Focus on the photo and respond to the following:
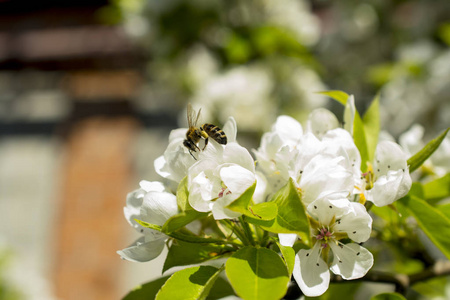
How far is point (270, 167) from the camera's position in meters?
0.59

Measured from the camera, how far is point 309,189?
499 mm

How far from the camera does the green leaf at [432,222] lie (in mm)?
544

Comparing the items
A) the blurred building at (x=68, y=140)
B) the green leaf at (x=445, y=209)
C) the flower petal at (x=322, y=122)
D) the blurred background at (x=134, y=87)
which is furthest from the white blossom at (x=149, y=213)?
the blurred building at (x=68, y=140)

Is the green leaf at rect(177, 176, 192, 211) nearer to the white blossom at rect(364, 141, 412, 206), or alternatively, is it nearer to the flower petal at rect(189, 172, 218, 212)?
the flower petal at rect(189, 172, 218, 212)

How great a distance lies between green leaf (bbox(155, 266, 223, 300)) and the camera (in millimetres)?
474

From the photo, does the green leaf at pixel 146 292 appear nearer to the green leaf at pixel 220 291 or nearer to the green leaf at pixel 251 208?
the green leaf at pixel 220 291

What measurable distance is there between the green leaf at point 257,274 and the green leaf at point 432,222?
21 centimetres

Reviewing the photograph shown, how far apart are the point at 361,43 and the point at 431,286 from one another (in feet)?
5.52

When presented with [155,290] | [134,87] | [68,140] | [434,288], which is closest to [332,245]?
[155,290]

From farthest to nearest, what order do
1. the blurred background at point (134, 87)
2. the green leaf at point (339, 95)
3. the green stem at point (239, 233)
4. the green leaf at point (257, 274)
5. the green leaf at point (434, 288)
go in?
the blurred background at point (134, 87)
the green leaf at point (434, 288)
the green leaf at point (339, 95)
the green stem at point (239, 233)
the green leaf at point (257, 274)

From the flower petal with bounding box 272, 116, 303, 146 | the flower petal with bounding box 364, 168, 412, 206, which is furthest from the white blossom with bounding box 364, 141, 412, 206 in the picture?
the flower petal with bounding box 272, 116, 303, 146

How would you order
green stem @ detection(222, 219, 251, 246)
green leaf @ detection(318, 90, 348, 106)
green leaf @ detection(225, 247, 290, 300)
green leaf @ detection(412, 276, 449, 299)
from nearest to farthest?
green leaf @ detection(225, 247, 290, 300) → green stem @ detection(222, 219, 251, 246) → green leaf @ detection(318, 90, 348, 106) → green leaf @ detection(412, 276, 449, 299)

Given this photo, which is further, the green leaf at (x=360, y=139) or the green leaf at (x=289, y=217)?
the green leaf at (x=360, y=139)

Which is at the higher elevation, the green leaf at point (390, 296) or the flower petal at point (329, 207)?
the flower petal at point (329, 207)
